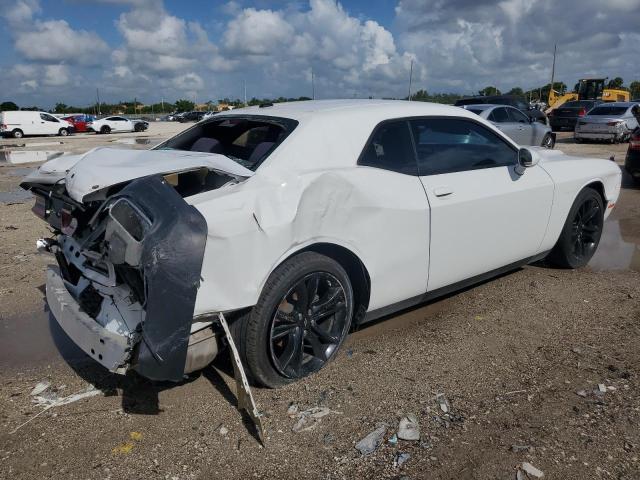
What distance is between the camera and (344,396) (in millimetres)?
3195

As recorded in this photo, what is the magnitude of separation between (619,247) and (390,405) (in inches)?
183

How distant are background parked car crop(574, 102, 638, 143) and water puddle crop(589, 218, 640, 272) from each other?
497 inches

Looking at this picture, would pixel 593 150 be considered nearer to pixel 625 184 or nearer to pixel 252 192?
pixel 625 184

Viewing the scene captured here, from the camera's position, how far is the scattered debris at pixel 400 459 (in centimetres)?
261

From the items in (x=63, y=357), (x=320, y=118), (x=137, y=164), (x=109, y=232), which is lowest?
(x=63, y=357)

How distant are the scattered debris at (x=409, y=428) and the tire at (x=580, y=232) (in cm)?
289

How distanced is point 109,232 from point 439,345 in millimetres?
2381

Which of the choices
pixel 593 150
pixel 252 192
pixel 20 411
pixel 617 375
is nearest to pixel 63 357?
pixel 20 411

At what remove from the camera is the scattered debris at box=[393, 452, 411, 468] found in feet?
8.57

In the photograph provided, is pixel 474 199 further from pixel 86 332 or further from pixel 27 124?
pixel 27 124

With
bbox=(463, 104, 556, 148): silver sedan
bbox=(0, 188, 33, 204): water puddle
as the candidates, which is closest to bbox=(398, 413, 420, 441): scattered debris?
bbox=(0, 188, 33, 204): water puddle

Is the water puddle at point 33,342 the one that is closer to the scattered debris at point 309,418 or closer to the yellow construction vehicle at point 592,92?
the scattered debris at point 309,418

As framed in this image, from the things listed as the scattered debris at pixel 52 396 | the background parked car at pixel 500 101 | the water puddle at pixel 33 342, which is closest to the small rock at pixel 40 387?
the scattered debris at pixel 52 396

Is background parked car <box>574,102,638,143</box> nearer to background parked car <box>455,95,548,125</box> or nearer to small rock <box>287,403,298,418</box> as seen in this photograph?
background parked car <box>455,95,548,125</box>
